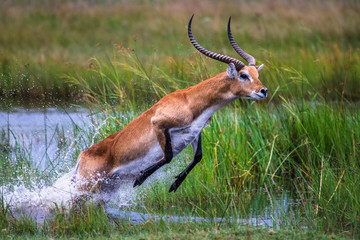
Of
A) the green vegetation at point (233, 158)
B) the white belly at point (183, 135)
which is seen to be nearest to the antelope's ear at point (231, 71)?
the white belly at point (183, 135)

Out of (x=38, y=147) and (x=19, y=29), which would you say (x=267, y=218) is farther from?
(x=19, y=29)

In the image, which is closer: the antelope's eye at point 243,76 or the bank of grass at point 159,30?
the antelope's eye at point 243,76

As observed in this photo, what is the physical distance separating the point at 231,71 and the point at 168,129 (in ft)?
2.84

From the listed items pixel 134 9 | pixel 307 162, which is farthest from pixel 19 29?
pixel 307 162

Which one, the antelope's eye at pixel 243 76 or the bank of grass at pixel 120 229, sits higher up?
the antelope's eye at pixel 243 76

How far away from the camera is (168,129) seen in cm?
577

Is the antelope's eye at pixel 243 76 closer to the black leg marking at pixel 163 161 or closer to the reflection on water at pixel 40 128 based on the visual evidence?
the black leg marking at pixel 163 161

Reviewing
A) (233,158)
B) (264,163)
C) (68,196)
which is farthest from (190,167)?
(264,163)

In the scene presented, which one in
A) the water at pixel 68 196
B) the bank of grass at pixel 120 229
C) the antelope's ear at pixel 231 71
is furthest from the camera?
the water at pixel 68 196

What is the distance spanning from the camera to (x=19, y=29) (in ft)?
65.2

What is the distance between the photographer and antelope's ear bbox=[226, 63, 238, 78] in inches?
223

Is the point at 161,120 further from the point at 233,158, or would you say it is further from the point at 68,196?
the point at 233,158

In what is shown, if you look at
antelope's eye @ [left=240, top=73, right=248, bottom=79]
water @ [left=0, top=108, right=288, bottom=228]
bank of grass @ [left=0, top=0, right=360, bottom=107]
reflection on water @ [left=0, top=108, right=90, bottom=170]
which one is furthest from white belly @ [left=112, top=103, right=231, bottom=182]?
bank of grass @ [left=0, top=0, right=360, bottom=107]

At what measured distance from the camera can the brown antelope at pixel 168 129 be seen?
5727 millimetres
